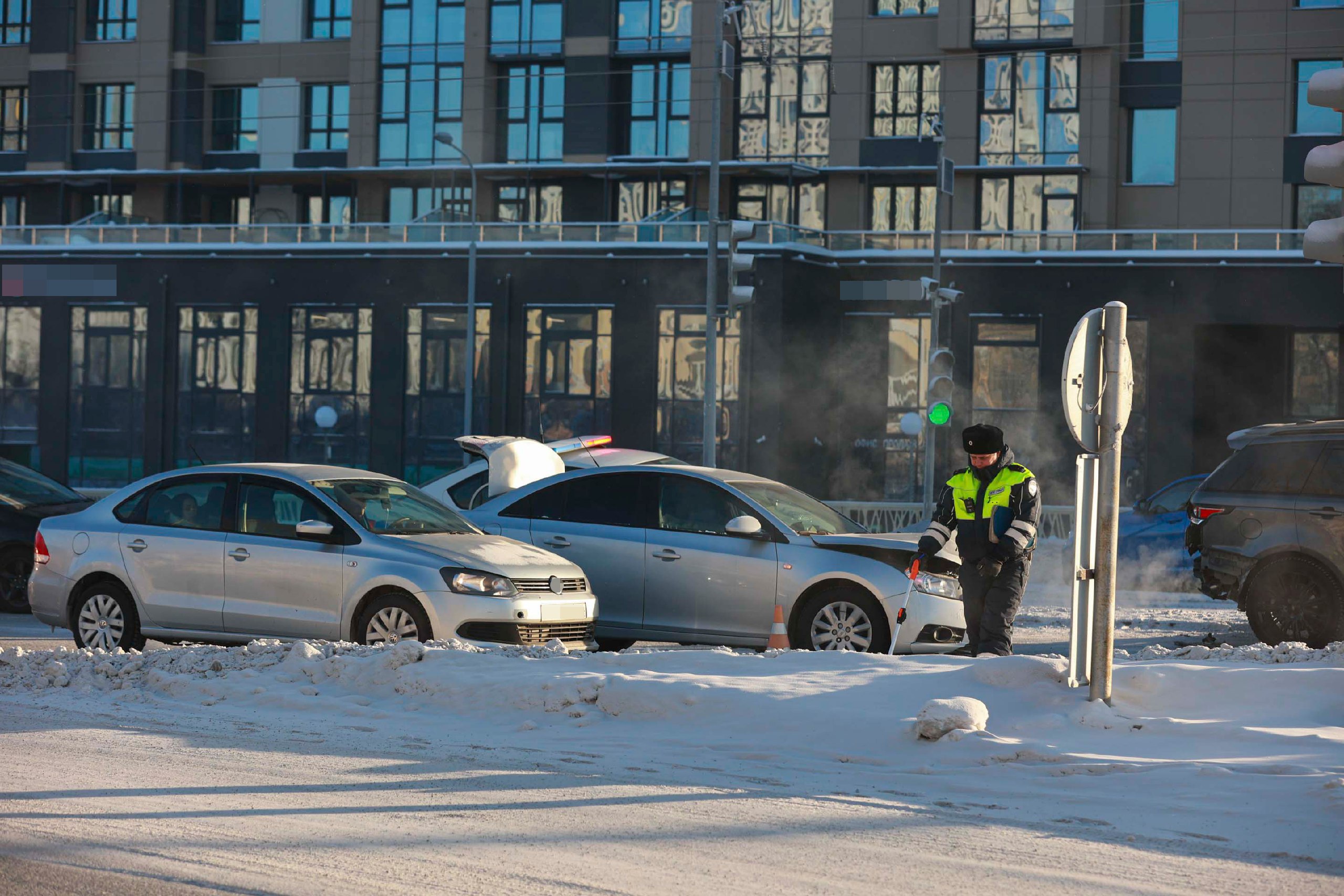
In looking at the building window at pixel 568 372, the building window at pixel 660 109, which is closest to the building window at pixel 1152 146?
the building window at pixel 660 109

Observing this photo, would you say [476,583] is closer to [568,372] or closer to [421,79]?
[568,372]

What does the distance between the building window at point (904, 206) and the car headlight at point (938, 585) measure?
30.0 metres

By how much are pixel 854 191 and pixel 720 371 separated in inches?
270

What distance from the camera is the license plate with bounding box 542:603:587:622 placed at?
35.7 feet

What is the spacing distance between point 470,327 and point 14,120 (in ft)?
62.1

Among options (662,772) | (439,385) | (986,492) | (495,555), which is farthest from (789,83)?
(662,772)

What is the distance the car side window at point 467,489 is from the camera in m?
14.4

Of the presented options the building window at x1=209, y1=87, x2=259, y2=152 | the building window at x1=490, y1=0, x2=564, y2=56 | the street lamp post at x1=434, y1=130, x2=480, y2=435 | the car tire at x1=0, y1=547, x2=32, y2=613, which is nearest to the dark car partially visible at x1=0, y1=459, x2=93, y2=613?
the car tire at x1=0, y1=547, x2=32, y2=613

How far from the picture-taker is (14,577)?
1544 cm

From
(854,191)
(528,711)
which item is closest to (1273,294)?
(854,191)

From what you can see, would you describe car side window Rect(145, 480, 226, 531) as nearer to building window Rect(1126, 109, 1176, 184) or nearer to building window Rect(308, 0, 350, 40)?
building window Rect(1126, 109, 1176, 184)

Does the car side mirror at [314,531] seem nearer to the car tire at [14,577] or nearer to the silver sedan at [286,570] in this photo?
the silver sedan at [286,570]

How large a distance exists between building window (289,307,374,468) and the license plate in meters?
29.6

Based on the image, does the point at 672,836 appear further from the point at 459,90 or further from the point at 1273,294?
the point at 459,90
